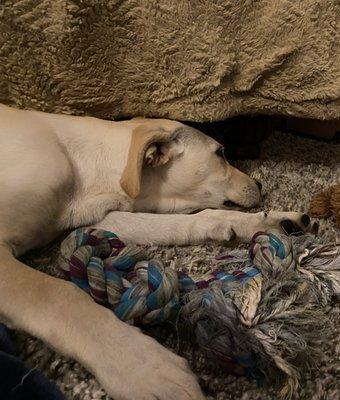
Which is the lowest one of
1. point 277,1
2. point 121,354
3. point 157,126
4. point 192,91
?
point 121,354

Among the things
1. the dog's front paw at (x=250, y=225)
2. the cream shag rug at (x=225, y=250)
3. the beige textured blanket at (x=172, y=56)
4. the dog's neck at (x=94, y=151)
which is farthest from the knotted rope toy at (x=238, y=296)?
the beige textured blanket at (x=172, y=56)

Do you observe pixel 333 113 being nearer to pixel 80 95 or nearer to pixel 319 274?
pixel 319 274

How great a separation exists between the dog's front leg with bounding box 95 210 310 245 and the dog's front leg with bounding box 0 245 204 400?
0.49 meters

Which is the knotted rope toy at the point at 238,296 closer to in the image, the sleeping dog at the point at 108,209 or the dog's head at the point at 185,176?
the sleeping dog at the point at 108,209

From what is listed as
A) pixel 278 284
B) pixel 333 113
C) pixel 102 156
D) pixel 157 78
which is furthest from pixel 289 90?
pixel 278 284

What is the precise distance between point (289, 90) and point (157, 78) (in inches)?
19.5

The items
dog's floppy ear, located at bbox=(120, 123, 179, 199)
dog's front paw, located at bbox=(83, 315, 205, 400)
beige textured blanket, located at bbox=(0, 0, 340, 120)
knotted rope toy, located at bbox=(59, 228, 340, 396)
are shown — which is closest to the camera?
dog's front paw, located at bbox=(83, 315, 205, 400)

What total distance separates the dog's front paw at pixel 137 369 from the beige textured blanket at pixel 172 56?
1.02m

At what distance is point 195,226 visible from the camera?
4.73ft

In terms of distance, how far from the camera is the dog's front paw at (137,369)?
0.82m

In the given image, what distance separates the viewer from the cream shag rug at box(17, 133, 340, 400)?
0.91 m

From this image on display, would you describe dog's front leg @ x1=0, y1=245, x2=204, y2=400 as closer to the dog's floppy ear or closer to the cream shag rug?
the cream shag rug

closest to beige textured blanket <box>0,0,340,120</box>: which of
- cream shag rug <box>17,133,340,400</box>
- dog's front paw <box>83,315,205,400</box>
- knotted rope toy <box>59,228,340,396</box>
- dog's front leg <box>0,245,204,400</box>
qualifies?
cream shag rug <box>17,133,340,400</box>

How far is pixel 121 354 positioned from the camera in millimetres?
856
